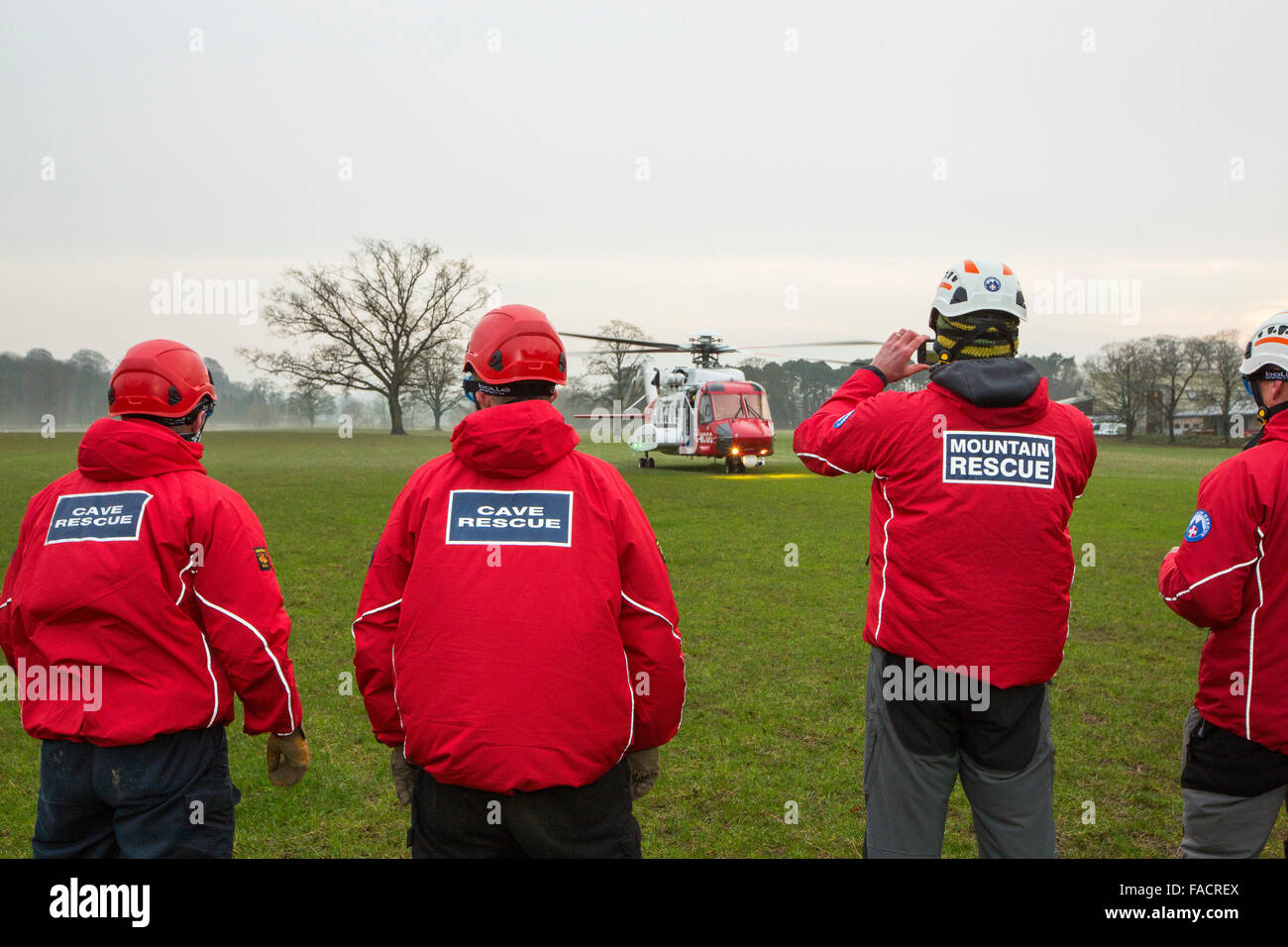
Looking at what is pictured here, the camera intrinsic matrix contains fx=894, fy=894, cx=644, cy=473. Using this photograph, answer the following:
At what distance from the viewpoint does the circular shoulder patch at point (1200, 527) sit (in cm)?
307

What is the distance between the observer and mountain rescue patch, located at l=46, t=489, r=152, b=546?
2814 millimetres

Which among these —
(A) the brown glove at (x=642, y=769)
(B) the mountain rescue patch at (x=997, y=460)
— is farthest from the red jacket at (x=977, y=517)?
(A) the brown glove at (x=642, y=769)

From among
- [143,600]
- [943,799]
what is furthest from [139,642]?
[943,799]

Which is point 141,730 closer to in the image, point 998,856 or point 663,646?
point 663,646

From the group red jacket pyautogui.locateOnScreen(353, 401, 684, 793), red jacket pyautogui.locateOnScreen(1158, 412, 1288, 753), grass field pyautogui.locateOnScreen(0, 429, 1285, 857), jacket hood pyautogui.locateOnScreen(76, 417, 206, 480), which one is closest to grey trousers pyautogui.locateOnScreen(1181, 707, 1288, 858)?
A: red jacket pyautogui.locateOnScreen(1158, 412, 1288, 753)

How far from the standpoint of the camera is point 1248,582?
3.05 meters

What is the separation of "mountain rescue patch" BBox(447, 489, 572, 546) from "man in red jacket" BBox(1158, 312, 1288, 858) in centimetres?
218

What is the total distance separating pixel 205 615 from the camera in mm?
2912

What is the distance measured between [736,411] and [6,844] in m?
27.8

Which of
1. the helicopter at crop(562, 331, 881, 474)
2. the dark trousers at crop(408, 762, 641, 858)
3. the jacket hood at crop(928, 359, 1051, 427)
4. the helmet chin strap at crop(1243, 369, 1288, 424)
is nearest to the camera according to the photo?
the dark trousers at crop(408, 762, 641, 858)

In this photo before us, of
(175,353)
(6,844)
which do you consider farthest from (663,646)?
(6,844)

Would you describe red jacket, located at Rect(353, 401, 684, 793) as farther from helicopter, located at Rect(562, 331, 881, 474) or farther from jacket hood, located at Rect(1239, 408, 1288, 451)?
helicopter, located at Rect(562, 331, 881, 474)

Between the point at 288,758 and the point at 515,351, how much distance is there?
1774 millimetres

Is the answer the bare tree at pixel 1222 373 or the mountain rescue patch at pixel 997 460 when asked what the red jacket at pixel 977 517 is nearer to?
the mountain rescue patch at pixel 997 460
